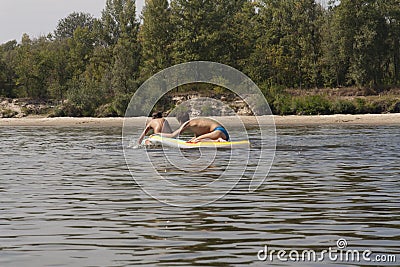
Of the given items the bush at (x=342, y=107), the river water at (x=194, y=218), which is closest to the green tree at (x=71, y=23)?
the bush at (x=342, y=107)

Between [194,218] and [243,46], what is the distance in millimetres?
69565

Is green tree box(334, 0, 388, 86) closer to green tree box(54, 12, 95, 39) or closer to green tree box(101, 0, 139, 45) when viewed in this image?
green tree box(101, 0, 139, 45)

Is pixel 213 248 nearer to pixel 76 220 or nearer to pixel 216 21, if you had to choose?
pixel 76 220

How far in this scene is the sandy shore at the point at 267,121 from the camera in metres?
57.2

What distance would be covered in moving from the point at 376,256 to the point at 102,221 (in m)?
4.64

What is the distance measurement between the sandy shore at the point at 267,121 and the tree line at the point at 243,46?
6.20 metres

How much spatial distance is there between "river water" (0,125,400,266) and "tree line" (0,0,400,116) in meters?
54.4

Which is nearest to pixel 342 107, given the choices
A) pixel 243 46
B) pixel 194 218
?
pixel 243 46

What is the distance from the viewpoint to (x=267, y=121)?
65.7 meters

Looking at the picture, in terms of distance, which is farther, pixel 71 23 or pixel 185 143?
pixel 71 23

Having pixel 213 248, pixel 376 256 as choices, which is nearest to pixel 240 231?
pixel 213 248

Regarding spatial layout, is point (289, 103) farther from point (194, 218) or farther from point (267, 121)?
point (194, 218)

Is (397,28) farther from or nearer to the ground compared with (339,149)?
farther from the ground

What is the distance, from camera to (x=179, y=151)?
27.4 m
